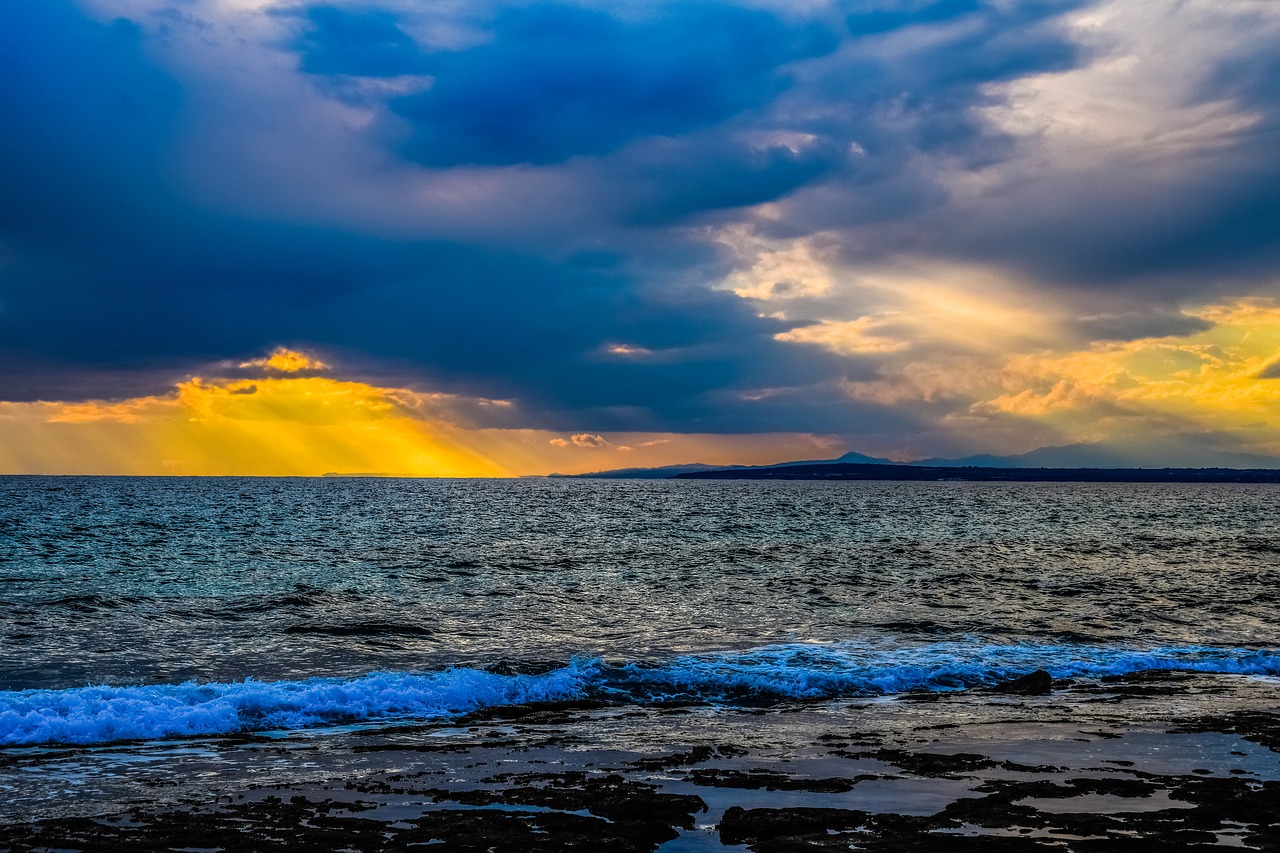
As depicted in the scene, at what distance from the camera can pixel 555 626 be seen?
Answer: 3162 centimetres

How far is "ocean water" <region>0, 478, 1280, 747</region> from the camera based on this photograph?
2020cm

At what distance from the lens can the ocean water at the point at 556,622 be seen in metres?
20.2

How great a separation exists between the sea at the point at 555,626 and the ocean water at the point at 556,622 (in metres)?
0.10

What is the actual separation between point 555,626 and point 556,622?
34.5 inches

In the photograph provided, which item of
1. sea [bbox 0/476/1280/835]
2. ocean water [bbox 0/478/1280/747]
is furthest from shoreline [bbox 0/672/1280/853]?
ocean water [bbox 0/478/1280/747]

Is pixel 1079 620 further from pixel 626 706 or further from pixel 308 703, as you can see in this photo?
pixel 308 703

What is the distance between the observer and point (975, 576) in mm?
48688

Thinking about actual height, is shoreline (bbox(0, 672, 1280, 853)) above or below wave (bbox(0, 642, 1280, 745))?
above

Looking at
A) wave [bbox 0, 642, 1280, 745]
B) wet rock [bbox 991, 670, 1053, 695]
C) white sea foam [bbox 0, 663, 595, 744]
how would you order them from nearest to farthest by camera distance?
white sea foam [bbox 0, 663, 595, 744] → wave [bbox 0, 642, 1280, 745] → wet rock [bbox 991, 670, 1053, 695]

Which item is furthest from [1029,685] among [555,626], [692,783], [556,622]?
[556,622]

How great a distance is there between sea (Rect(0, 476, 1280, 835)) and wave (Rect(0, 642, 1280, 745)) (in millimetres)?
64

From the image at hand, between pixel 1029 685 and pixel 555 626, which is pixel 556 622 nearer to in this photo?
pixel 555 626

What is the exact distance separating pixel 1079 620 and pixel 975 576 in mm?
14943

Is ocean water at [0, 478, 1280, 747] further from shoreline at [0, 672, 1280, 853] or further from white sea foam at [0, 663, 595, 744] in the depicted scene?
shoreline at [0, 672, 1280, 853]
